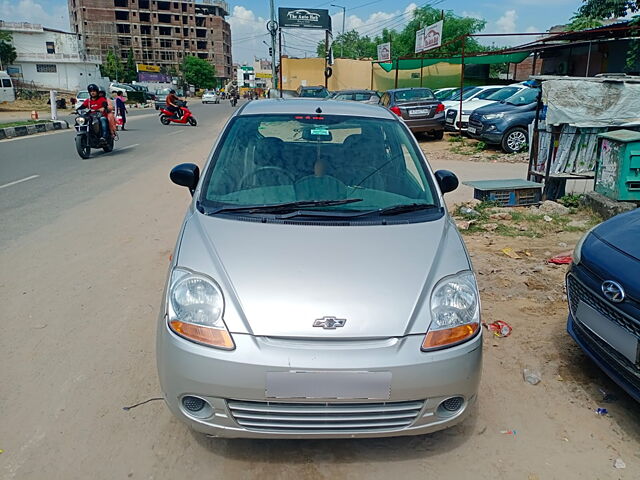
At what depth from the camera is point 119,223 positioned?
6629 mm

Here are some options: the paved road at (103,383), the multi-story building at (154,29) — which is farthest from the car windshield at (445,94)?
the multi-story building at (154,29)

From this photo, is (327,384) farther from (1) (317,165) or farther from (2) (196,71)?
(2) (196,71)

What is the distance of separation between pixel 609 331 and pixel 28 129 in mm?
20384

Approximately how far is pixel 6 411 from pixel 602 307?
3.25 m

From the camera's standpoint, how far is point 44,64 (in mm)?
71812

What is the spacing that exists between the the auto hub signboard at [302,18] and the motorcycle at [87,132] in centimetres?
3602

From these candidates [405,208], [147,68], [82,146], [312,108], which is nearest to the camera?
[405,208]

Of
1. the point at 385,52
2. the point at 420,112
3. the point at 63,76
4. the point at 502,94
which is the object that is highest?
the point at 63,76

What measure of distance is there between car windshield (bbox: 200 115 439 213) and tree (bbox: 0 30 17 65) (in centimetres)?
7595

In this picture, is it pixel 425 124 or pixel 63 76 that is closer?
pixel 425 124

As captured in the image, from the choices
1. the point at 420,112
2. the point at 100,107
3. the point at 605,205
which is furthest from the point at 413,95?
the point at 605,205

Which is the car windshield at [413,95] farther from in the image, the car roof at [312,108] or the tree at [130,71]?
the tree at [130,71]

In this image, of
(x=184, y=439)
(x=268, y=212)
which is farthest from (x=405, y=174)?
(x=184, y=439)

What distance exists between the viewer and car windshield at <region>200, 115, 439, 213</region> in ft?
10.2
